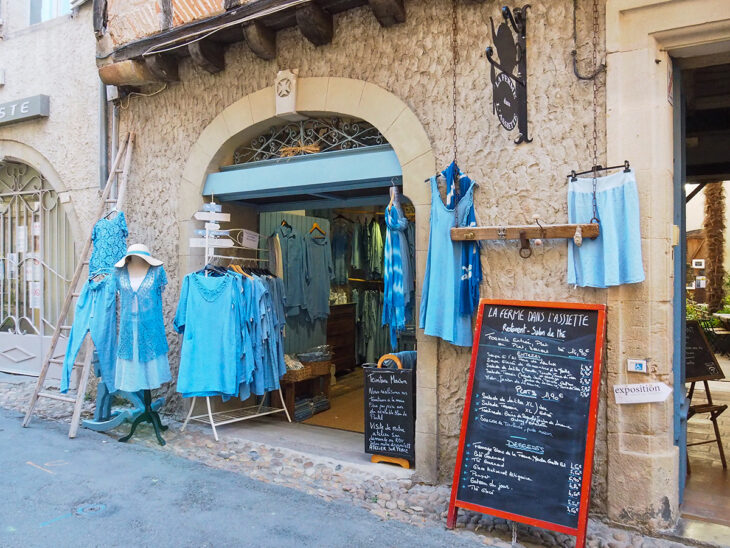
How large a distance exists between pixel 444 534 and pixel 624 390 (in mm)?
1523

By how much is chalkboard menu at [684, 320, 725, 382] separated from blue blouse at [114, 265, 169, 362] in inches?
191

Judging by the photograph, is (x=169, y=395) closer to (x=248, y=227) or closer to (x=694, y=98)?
(x=248, y=227)

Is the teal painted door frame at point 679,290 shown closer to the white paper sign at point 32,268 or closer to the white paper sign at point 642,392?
the white paper sign at point 642,392

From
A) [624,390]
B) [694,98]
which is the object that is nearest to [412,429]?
[624,390]

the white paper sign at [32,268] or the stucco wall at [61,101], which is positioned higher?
the stucco wall at [61,101]

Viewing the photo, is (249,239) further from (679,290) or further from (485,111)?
(679,290)

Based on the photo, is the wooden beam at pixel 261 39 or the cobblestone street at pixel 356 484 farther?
the wooden beam at pixel 261 39

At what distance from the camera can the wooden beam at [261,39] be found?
5238 millimetres

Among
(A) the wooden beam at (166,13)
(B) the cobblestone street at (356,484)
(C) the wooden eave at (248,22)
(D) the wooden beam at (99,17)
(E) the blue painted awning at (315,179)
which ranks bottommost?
(B) the cobblestone street at (356,484)

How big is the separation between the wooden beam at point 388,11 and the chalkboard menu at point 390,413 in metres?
2.96

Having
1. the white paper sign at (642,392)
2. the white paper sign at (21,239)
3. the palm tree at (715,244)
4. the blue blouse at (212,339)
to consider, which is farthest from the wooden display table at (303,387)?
the palm tree at (715,244)

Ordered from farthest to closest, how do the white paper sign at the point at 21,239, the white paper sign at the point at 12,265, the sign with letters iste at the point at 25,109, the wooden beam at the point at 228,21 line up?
the white paper sign at the point at 12,265
the white paper sign at the point at 21,239
the sign with letters iste at the point at 25,109
the wooden beam at the point at 228,21

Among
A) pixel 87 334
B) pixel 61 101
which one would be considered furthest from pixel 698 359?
pixel 61 101

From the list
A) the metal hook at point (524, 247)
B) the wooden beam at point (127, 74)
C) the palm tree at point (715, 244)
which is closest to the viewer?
the metal hook at point (524, 247)
